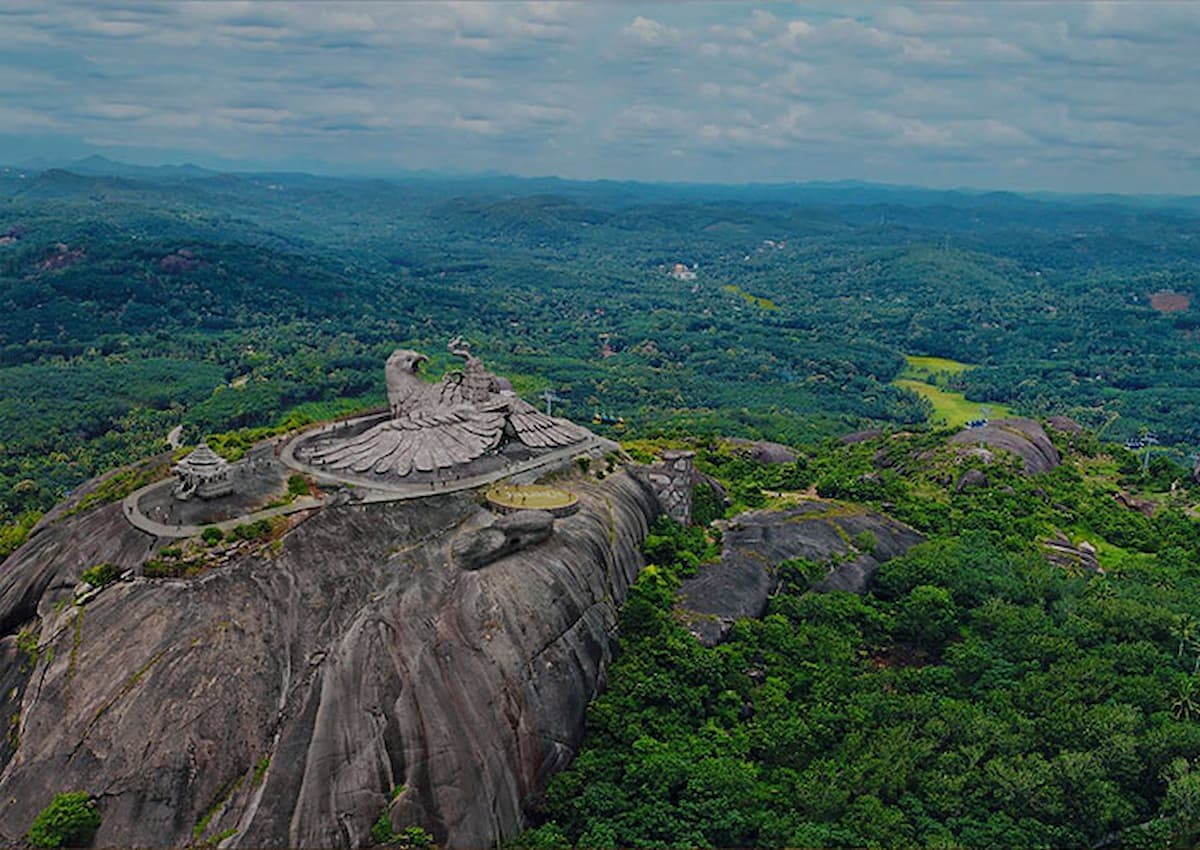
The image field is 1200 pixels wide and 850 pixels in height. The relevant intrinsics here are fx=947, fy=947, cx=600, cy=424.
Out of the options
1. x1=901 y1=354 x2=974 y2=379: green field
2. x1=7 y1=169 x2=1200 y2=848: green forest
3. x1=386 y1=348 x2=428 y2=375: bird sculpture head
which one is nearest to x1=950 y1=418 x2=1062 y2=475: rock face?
x1=7 y1=169 x2=1200 y2=848: green forest

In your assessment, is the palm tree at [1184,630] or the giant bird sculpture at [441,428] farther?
the palm tree at [1184,630]

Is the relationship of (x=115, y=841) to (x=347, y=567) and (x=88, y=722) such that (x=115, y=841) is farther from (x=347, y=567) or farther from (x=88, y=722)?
(x=347, y=567)

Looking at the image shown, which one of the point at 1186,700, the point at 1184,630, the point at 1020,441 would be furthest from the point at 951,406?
the point at 1186,700

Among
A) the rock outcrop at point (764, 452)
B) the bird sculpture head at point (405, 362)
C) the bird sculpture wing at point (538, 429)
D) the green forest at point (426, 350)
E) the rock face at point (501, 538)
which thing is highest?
the bird sculpture head at point (405, 362)

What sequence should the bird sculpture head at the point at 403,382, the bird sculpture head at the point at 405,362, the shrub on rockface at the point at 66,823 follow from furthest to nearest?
the bird sculpture head at the point at 405,362 → the bird sculpture head at the point at 403,382 → the shrub on rockface at the point at 66,823

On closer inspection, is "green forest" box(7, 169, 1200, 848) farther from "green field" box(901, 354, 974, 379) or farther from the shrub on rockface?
"green field" box(901, 354, 974, 379)

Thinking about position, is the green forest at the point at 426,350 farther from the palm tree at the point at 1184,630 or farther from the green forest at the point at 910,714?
the palm tree at the point at 1184,630

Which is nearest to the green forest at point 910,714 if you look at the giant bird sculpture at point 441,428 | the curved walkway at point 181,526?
the giant bird sculpture at point 441,428

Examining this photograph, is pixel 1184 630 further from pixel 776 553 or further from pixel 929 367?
pixel 929 367
